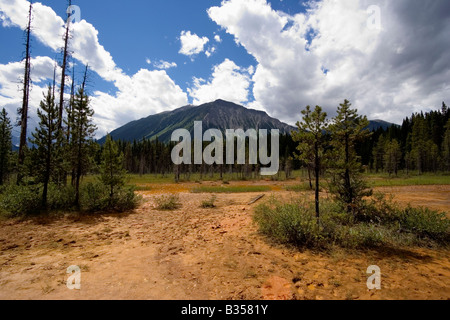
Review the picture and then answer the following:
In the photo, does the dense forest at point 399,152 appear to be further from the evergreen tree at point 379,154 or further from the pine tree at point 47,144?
the pine tree at point 47,144

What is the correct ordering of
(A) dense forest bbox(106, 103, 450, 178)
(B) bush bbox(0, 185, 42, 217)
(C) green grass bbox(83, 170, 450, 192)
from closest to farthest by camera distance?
(B) bush bbox(0, 185, 42, 217) < (C) green grass bbox(83, 170, 450, 192) < (A) dense forest bbox(106, 103, 450, 178)

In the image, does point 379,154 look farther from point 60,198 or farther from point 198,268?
point 60,198

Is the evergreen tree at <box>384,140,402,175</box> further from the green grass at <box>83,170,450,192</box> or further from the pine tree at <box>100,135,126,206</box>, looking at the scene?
the pine tree at <box>100,135,126,206</box>

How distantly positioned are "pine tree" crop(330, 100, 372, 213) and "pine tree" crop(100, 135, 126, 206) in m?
13.3

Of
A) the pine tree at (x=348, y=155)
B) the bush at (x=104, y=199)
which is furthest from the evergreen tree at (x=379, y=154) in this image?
the bush at (x=104, y=199)

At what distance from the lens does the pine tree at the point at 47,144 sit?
1109 centimetres

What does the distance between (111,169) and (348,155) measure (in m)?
14.6

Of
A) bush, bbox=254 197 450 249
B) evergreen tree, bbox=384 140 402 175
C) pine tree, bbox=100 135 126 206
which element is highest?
evergreen tree, bbox=384 140 402 175

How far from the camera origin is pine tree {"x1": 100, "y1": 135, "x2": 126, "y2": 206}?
1277 cm

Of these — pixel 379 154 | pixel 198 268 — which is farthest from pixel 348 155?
pixel 379 154

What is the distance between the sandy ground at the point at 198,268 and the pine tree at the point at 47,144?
4009 millimetres

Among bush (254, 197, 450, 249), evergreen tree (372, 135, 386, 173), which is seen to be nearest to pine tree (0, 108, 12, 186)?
bush (254, 197, 450, 249)

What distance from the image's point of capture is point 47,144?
11289 mm

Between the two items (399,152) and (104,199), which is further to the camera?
→ (399,152)
